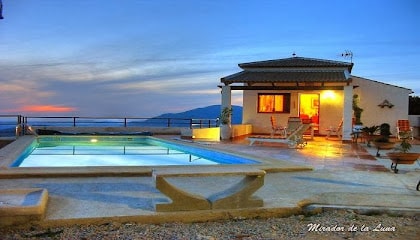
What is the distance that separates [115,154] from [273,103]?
898 centimetres

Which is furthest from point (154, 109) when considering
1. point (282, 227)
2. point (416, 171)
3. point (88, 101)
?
point (282, 227)

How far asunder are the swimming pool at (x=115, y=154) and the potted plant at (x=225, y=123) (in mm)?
2424

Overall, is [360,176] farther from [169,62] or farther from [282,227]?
[169,62]

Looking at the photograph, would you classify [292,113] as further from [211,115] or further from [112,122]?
[211,115]

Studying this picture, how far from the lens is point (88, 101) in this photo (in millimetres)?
26203

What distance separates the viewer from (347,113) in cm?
1573

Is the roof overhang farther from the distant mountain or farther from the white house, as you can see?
the distant mountain

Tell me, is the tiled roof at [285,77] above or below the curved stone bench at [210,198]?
above

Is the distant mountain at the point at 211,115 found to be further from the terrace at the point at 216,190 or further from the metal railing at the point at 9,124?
the terrace at the point at 216,190

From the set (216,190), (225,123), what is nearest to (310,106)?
(225,123)

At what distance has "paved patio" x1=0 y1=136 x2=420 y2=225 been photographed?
4707 millimetres

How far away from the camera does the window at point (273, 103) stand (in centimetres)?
1997

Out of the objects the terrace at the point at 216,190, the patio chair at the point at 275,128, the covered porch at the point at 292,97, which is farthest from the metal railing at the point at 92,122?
the terrace at the point at 216,190

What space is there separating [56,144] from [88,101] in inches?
379
